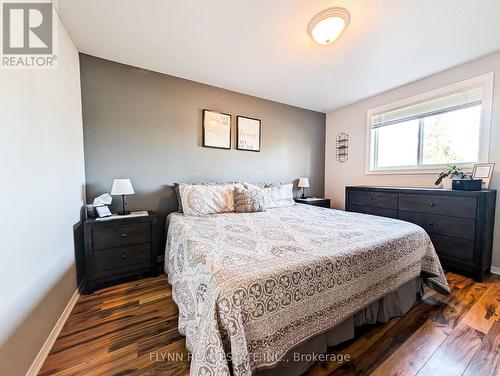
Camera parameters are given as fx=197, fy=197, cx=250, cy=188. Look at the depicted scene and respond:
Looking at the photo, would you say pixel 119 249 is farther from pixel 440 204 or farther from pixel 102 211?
pixel 440 204

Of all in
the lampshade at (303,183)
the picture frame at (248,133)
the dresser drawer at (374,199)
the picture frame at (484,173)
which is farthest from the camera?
the lampshade at (303,183)

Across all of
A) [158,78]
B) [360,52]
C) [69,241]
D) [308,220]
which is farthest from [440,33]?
[69,241]

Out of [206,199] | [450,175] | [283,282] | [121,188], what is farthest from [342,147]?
[121,188]

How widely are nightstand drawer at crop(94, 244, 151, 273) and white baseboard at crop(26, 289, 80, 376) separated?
1.04ft

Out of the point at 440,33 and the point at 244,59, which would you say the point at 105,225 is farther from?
the point at 440,33

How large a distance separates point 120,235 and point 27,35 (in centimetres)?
166

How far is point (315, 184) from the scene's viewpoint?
164 inches

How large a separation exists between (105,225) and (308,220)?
2.03 m

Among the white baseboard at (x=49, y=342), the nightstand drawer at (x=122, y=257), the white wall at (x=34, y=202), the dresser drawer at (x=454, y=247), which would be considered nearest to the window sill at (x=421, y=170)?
the dresser drawer at (x=454, y=247)

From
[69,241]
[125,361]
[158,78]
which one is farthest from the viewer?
[158,78]

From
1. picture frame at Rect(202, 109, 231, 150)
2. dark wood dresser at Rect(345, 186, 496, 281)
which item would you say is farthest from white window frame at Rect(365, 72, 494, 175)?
picture frame at Rect(202, 109, 231, 150)

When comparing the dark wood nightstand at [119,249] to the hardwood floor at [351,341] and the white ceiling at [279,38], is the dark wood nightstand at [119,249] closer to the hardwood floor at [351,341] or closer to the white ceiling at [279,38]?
the hardwood floor at [351,341]

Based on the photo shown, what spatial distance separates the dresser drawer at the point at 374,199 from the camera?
269 cm

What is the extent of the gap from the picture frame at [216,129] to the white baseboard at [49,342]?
221cm
